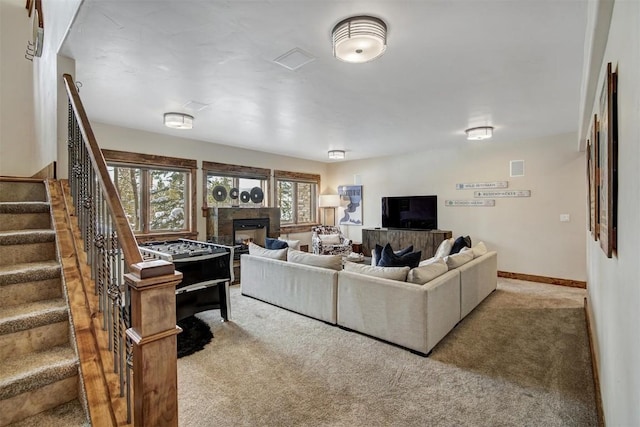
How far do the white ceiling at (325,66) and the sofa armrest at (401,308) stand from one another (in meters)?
Result: 1.94

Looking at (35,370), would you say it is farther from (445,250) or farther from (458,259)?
(445,250)

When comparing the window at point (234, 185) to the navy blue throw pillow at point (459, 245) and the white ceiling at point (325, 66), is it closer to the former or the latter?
the white ceiling at point (325, 66)

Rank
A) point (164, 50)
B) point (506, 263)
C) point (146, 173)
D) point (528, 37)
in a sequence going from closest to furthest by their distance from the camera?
point (528, 37) → point (164, 50) → point (146, 173) → point (506, 263)

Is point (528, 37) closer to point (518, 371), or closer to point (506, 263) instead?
point (518, 371)

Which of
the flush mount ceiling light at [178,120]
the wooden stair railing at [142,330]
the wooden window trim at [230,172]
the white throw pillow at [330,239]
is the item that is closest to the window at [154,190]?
the wooden window trim at [230,172]

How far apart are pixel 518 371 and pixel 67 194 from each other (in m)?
3.74

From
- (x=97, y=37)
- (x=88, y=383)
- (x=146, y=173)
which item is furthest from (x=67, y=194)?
(x=146, y=173)

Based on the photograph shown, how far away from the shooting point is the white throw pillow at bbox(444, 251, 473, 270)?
352 cm

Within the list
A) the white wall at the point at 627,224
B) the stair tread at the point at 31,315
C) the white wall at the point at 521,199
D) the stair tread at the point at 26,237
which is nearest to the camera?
the white wall at the point at 627,224

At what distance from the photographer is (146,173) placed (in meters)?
5.10

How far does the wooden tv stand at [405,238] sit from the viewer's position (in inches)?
245

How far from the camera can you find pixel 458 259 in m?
3.65

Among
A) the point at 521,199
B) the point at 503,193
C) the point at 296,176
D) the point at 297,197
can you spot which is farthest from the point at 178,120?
the point at 521,199

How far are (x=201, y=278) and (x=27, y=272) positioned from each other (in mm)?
1656
